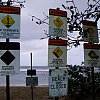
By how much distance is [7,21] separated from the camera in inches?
319

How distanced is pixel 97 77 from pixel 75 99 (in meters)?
1.44

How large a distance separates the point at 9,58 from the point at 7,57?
4cm

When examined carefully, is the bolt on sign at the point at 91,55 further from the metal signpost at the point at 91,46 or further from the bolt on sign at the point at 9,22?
the bolt on sign at the point at 9,22

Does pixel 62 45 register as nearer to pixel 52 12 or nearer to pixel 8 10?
pixel 52 12

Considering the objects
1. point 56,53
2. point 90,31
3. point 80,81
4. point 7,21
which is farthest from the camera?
point 80,81

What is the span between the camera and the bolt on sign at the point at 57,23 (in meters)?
8.46

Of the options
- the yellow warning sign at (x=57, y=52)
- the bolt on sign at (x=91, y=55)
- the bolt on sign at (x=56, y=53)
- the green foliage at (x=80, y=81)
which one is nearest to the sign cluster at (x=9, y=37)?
the bolt on sign at (x=56, y=53)

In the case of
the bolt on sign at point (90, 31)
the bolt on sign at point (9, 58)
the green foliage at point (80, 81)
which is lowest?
the green foliage at point (80, 81)

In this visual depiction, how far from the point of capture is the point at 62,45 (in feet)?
28.2

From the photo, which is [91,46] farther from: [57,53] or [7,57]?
[7,57]

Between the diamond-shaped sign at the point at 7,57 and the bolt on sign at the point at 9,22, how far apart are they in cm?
33

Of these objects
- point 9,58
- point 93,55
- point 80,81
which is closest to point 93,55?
point 93,55

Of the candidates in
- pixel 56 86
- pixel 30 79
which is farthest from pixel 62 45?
pixel 30 79

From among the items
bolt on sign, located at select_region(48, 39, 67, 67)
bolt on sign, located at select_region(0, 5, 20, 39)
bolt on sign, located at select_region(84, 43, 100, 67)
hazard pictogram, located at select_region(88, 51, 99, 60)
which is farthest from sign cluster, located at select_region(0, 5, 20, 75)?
hazard pictogram, located at select_region(88, 51, 99, 60)
